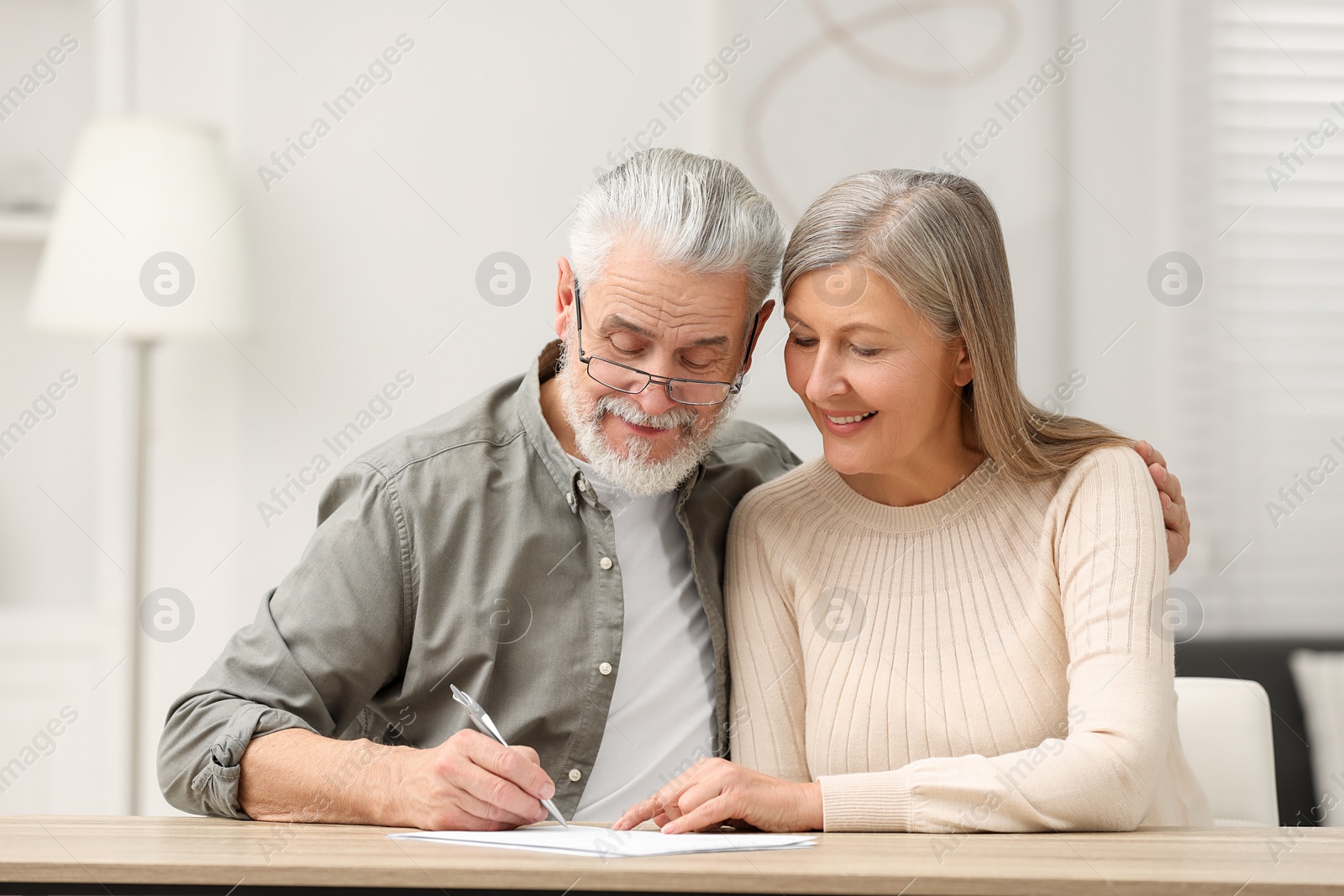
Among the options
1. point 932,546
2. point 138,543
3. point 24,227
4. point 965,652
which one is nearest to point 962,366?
point 932,546

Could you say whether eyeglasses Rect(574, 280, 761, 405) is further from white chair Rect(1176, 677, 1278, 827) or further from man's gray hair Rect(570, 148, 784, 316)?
white chair Rect(1176, 677, 1278, 827)

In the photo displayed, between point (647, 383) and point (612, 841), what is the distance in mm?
601

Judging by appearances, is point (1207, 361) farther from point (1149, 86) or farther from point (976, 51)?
point (976, 51)

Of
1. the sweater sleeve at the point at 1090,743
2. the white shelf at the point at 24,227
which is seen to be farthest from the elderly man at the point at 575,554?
the white shelf at the point at 24,227

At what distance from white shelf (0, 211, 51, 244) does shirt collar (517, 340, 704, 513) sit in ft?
4.91

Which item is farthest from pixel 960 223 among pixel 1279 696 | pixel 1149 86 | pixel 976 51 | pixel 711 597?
pixel 1279 696

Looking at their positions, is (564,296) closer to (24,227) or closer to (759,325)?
(759,325)

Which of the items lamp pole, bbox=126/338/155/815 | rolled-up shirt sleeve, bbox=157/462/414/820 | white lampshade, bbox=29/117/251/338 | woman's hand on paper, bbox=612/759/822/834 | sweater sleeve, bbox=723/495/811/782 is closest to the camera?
woman's hand on paper, bbox=612/759/822/834

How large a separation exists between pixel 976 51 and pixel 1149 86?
0.42 metres

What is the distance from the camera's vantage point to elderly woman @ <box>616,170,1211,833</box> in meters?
1.36

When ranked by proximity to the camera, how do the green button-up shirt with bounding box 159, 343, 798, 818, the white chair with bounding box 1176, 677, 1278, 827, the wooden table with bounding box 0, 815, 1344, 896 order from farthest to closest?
the white chair with bounding box 1176, 677, 1278, 827
the green button-up shirt with bounding box 159, 343, 798, 818
the wooden table with bounding box 0, 815, 1344, 896

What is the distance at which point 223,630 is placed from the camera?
8.13 ft

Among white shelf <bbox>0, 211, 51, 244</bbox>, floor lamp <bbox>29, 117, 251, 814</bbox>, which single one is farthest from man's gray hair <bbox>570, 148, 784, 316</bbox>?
white shelf <bbox>0, 211, 51, 244</bbox>

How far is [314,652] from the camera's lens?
137cm
